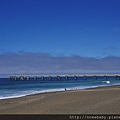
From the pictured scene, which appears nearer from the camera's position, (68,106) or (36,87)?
(68,106)

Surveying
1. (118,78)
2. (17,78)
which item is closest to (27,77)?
(17,78)

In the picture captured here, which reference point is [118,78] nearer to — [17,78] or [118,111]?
[17,78]

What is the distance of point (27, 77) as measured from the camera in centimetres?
14500

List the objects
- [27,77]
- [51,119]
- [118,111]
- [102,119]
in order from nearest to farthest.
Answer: [102,119] < [51,119] < [118,111] < [27,77]

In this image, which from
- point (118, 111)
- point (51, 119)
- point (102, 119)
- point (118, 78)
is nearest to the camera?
point (102, 119)

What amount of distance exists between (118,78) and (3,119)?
108839mm

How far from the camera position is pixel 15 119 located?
12828 mm

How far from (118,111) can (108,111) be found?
1.61 feet

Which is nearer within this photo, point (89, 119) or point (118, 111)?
point (89, 119)

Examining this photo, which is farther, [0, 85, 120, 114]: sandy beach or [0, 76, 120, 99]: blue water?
[0, 76, 120, 99]: blue water

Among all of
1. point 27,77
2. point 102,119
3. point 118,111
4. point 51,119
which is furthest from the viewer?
point 27,77

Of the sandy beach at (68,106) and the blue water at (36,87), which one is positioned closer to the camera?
the sandy beach at (68,106)

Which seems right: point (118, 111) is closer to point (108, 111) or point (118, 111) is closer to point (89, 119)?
point (108, 111)

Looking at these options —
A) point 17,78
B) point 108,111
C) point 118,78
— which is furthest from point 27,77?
point 108,111
